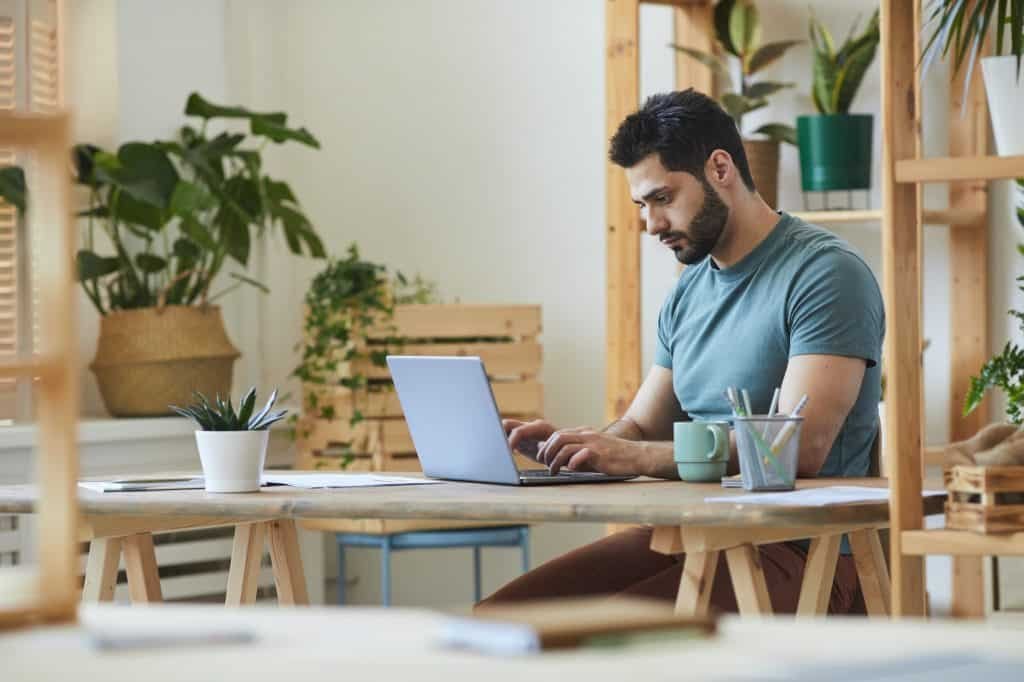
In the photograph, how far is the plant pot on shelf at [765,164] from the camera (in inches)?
156

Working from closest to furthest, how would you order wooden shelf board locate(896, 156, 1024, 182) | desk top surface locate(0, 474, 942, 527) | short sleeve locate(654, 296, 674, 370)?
wooden shelf board locate(896, 156, 1024, 182) → desk top surface locate(0, 474, 942, 527) → short sleeve locate(654, 296, 674, 370)

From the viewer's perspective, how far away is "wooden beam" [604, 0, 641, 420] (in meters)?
3.94

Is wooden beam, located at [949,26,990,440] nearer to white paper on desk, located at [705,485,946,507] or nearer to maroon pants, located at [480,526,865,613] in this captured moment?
maroon pants, located at [480,526,865,613]

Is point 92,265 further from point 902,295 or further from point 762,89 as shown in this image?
point 902,295

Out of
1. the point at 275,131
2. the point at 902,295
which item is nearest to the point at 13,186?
the point at 275,131

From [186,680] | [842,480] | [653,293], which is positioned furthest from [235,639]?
[653,293]

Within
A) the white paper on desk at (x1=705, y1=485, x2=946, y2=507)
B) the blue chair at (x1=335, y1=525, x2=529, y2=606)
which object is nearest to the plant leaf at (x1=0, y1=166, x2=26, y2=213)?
the blue chair at (x1=335, y1=525, x2=529, y2=606)

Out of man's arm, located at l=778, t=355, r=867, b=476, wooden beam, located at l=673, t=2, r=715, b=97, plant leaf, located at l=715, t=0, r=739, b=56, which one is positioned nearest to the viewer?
man's arm, located at l=778, t=355, r=867, b=476

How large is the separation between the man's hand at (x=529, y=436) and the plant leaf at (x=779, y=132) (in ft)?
5.73

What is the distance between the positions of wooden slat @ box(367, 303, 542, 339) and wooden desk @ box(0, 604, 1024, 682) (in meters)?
3.04

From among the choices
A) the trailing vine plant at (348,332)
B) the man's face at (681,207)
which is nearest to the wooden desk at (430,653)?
the man's face at (681,207)

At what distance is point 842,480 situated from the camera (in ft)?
7.57

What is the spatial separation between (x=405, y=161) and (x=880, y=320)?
2.52 metres

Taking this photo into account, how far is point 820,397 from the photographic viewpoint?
7.60 feet
